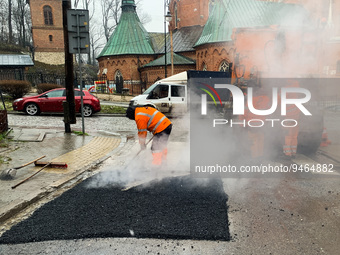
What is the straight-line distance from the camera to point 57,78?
23953 millimetres

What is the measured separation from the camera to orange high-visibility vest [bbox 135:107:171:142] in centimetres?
516

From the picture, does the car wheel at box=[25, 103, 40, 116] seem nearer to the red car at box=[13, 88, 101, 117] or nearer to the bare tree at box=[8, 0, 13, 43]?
the red car at box=[13, 88, 101, 117]

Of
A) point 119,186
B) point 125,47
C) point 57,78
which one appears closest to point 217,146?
point 119,186

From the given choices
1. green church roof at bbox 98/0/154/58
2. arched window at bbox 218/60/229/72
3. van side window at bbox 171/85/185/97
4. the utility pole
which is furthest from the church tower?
the utility pole

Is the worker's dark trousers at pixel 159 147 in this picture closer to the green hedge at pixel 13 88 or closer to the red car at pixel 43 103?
the red car at pixel 43 103

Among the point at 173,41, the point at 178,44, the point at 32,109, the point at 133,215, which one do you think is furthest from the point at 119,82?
the point at 133,215

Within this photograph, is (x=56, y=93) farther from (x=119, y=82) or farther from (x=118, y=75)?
(x=118, y=75)

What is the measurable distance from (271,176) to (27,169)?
4876 millimetres

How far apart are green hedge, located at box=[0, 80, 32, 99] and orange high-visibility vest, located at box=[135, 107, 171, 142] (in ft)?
49.3

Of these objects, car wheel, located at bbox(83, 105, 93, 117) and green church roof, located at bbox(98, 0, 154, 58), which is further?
green church roof, located at bbox(98, 0, 154, 58)

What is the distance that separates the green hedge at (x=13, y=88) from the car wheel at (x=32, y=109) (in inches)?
205

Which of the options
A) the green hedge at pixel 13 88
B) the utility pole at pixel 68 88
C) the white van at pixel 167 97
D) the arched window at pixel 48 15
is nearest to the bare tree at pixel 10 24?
the arched window at pixel 48 15

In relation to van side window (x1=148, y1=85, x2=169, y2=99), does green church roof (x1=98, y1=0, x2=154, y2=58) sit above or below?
above

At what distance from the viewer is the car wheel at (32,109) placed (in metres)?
12.9
